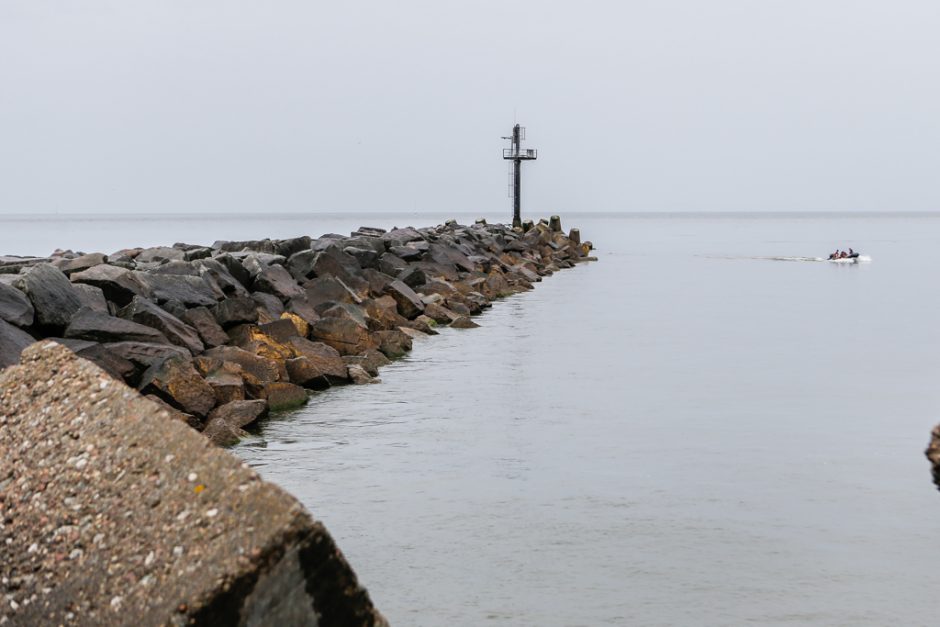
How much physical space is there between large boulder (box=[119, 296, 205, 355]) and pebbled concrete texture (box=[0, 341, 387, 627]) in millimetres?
8051

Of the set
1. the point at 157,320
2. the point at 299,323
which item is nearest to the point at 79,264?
the point at 299,323

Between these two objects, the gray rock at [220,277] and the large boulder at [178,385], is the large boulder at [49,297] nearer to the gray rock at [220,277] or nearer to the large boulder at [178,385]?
the large boulder at [178,385]

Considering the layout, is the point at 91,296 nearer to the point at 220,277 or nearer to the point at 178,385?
A: the point at 178,385

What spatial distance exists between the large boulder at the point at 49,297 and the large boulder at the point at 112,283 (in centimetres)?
123

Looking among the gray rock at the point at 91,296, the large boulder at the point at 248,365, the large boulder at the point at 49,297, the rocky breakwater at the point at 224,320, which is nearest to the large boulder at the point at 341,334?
the rocky breakwater at the point at 224,320

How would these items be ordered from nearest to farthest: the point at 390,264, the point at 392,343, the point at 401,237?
the point at 392,343 → the point at 390,264 → the point at 401,237

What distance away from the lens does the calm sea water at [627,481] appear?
6.79m

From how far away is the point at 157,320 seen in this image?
1222cm

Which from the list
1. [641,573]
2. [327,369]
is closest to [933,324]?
[327,369]

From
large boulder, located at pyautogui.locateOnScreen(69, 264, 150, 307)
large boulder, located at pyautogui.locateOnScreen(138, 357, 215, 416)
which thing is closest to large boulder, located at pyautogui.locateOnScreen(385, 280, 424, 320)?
large boulder, located at pyautogui.locateOnScreen(69, 264, 150, 307)

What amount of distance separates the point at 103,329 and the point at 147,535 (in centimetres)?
785

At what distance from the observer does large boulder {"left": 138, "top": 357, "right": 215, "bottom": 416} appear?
34.1 ft

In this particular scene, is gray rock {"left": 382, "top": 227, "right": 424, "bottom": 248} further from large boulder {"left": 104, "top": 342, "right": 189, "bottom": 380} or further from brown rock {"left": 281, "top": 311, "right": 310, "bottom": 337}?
large boulder {"left": 104, "top": 342, "right": 189, "bottom": 380}

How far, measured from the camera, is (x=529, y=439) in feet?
37.7
